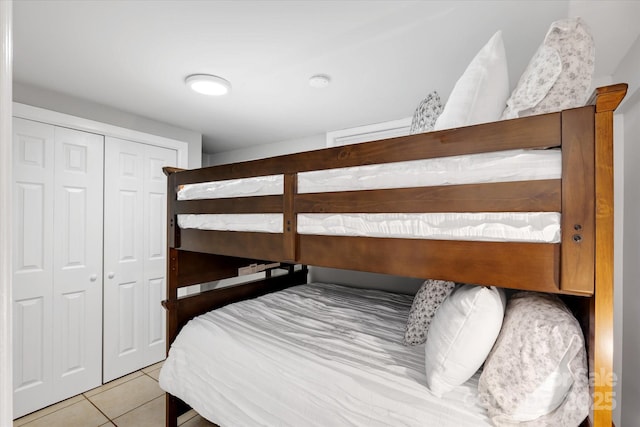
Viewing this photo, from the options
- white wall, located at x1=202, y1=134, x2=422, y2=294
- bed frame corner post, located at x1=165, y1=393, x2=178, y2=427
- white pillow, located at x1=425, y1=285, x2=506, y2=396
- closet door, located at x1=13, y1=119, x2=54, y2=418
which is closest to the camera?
white pillow, located at x1=425, y1=285, x2=506, y2=396

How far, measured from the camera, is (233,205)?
5.19ft

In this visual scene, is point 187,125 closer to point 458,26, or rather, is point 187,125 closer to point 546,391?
point 458,26

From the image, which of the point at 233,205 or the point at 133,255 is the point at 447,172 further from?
the point at 133,255

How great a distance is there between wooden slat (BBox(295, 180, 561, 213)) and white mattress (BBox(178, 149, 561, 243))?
0.07 feet

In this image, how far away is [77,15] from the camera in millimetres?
1414

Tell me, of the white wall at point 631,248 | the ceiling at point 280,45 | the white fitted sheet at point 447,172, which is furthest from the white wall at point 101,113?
the white wall at point 631,248

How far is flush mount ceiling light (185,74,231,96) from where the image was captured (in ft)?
6.60

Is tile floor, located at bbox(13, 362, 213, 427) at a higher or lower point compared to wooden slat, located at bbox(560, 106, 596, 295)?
lower

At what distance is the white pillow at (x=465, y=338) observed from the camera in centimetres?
105

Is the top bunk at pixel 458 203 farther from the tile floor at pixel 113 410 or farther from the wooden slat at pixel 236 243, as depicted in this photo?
the tile floor at pixel 113 410

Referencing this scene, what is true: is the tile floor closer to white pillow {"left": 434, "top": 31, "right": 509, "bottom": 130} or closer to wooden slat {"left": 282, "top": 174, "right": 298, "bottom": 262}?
wooden slat {"left": 282, "top": 174, "right": 298, "bottom": 262}

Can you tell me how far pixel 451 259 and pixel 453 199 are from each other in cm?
20

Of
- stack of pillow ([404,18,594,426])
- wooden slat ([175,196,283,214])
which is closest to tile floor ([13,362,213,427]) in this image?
wooden slat ([175,196,283,214])

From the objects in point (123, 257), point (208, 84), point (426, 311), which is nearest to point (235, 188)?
point (208, 84)
